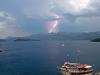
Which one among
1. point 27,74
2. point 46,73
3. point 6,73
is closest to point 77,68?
point 46,73

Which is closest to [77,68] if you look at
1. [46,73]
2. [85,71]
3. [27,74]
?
[85,71]

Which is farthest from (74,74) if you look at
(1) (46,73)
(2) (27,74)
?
(2) (27,74)

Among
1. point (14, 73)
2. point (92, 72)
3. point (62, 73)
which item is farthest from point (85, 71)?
point (14, 73)

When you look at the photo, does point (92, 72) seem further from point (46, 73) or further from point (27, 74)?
point (27, 74)

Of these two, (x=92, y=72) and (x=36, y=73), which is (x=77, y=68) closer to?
(x=92, y=72)

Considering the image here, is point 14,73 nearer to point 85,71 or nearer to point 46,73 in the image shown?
point 46,73

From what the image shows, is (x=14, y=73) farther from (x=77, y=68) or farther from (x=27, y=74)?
(x=77, y=68)
